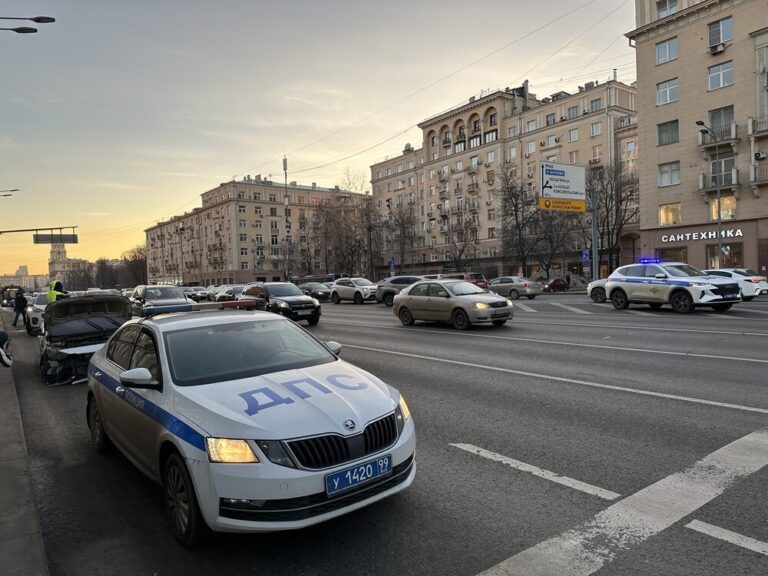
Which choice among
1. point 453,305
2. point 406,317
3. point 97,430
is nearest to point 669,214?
point 406,317

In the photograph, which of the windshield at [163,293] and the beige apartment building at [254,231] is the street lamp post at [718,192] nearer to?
the windshield at [163,293]

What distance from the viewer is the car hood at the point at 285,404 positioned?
3.25 meters

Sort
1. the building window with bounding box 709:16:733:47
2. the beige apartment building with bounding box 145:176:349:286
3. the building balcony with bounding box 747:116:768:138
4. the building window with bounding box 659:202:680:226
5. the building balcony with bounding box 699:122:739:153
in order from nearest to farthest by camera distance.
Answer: the building balcony with bounding box 747:116:768:138 < the building balcony with bounding box 699:122:739:153 < the building window with bounding box 709:16:733:47 < the building window with bounding box 659:202:680:226 < the beige apartment building with bounding box 145:176:349:286

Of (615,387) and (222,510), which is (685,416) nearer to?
(615,387)

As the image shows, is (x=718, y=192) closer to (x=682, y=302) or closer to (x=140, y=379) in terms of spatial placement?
(x=682, y=302)

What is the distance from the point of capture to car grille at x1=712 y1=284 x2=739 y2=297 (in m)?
17.1

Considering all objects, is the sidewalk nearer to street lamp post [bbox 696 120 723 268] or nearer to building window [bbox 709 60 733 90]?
street lamp post [bbox 696 120 723 268]

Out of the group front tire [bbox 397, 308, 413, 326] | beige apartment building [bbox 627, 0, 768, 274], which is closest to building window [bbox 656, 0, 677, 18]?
beige apartment building [bbox 627, 0, 768, 274]

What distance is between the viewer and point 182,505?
3.50 meters

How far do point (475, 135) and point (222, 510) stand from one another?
7833 centimetres

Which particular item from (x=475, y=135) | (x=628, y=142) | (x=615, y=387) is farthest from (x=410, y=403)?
(x=475, y=135)

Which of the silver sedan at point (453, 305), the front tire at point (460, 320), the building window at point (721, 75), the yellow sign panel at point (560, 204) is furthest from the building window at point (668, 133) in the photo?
the front tire at point (460, 320)

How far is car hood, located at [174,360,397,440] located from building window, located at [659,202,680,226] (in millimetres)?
45148

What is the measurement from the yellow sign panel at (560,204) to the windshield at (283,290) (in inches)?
703
